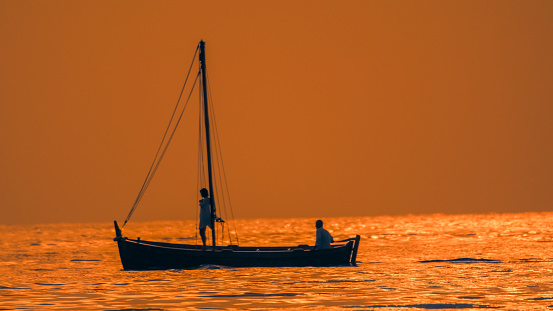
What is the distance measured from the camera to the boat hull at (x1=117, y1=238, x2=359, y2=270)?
39.3 metres

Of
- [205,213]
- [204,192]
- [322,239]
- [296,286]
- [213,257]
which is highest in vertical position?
[204,192]

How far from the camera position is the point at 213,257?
130 ft

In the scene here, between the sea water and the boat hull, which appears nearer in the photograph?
the sea water

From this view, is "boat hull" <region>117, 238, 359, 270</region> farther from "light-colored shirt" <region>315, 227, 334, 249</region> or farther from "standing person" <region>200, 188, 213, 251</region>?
"standing person" <region>200, 188, 213, 251</region>

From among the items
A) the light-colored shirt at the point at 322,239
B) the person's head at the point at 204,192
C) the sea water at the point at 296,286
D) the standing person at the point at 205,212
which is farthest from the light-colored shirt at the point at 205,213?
the light-colored shirt at the point at 322,239

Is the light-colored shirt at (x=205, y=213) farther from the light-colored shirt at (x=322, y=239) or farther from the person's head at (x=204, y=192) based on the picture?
the light-colored shirt at (x=322, y=239)

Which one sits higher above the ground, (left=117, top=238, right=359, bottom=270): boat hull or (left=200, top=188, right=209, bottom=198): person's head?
(left=200, top=188, right=209, bottom=198): person's head

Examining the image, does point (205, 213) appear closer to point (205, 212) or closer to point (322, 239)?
point (205, 212)

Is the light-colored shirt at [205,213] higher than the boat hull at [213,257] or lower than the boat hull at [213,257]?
higher

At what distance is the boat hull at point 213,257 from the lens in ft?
129

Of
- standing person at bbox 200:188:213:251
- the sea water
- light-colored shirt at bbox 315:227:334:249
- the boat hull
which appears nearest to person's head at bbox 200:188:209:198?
standing person at bbox 200:188:213:251

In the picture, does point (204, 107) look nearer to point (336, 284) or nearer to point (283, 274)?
point (283, 274)

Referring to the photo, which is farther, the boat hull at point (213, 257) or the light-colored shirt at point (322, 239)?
the light-colored shirt at point (322, 239)

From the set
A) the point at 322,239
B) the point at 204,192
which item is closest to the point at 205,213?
the point at 204,192
